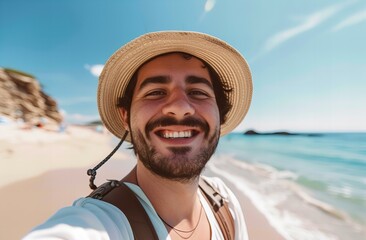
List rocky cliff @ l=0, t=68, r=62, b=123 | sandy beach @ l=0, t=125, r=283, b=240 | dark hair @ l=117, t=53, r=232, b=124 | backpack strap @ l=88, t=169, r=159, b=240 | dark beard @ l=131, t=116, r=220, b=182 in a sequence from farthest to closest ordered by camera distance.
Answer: rocky cliff @ l=0, t=68, r=62, b=123 → sandy beach @ l=0, t=125, r=283, b=240 → dark hair @ l=117, t=53, r=232, b=124 → dark beard @ l=131, t=116, r=220, b=182 → backpack strap @ l=88, t=169, r=159, b=240

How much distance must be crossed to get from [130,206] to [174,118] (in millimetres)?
579

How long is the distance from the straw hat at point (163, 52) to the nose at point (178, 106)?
32 centimetres

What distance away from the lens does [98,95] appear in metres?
1.78

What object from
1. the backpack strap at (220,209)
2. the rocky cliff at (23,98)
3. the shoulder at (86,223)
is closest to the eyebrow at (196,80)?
the backpack strap at (220,209)

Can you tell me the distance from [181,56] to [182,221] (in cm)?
102

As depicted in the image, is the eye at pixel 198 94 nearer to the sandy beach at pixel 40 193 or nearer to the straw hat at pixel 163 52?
the straw hat at pixel 163 52

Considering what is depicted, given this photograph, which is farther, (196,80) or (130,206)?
(196,80)

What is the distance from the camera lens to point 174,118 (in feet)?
4.92

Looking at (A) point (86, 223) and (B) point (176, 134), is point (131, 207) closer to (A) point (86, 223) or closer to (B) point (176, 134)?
(A) point (86, 223)

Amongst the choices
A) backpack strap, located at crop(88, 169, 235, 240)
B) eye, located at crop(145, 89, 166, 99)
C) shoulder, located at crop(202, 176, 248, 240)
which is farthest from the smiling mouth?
shoulder, located at crop(202, 176, 248, 240)

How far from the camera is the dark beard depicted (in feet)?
4.67

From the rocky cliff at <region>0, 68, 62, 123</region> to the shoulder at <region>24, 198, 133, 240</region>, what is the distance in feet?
82.4

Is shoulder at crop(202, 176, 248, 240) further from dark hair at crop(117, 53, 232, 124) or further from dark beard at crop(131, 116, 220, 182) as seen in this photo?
dark hair at crop(117, 53, 232, 124)

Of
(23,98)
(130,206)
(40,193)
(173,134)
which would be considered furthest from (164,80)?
(23,98)
